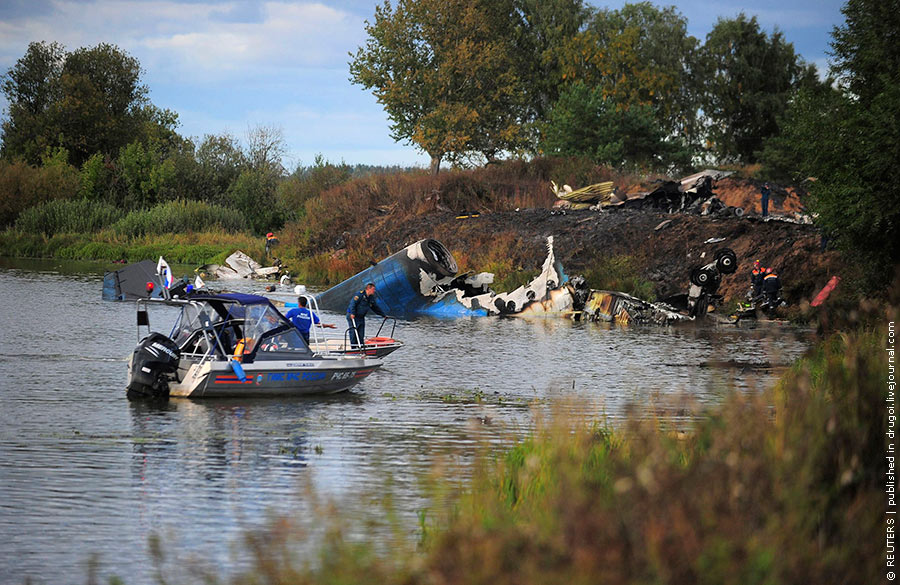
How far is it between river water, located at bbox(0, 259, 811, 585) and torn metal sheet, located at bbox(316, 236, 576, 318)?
281 inches

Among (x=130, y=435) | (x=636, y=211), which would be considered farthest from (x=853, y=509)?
(x=636, y=211)

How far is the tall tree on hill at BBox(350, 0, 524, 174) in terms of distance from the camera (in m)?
74.2

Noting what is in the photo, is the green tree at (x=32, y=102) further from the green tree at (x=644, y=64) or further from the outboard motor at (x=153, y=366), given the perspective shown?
the outboard motor at (x=153, y=366)

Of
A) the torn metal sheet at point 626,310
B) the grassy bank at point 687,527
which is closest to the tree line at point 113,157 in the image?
the torn metal sheet at point 626,310

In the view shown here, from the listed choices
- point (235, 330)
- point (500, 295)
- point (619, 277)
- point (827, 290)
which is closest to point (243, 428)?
point (235, 330)

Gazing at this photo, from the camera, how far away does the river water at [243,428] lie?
31.4 feet

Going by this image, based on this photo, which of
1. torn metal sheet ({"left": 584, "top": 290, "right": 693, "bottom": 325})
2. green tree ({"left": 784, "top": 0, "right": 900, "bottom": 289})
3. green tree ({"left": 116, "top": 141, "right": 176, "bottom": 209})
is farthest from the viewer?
green tree ({"left": 116, "top": 141, "right": 176, "bottom": 209})

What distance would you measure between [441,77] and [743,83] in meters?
27.2

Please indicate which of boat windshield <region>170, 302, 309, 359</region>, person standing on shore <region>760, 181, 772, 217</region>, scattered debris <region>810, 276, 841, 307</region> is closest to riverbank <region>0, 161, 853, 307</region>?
scattered debris <region>810, 276, 841, 307</region>

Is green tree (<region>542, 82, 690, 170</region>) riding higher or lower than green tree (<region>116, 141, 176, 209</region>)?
higher

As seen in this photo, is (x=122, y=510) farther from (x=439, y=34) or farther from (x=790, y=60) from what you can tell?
(x=790, y=60)

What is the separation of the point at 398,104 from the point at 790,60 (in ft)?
111

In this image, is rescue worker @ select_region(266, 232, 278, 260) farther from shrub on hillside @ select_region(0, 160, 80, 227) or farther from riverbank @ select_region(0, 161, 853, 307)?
shrub on hillside @ select_region(0, 160, 80, 227)

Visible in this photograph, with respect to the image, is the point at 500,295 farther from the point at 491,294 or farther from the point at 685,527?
the point at 685,527
